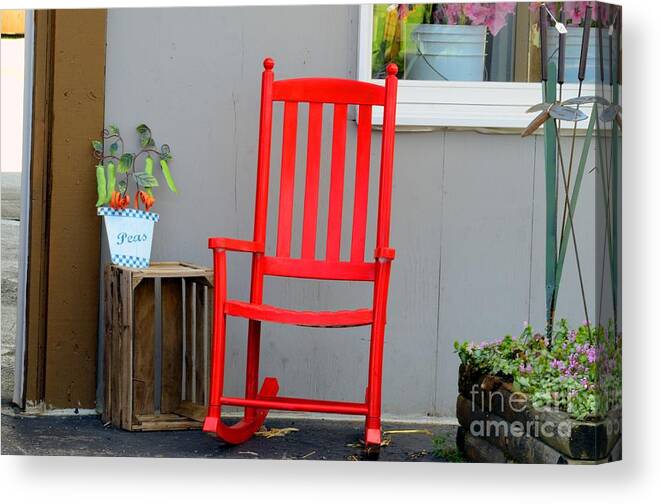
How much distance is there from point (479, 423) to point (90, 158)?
1.53 meters

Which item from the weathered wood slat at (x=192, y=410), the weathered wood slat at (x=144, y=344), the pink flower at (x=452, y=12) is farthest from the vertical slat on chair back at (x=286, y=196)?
the pink flower at (x=452, y=12)

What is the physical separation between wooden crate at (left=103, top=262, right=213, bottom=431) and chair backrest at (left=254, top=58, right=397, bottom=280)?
0.29m

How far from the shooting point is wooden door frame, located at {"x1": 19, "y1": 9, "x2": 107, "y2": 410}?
3334 millimetres

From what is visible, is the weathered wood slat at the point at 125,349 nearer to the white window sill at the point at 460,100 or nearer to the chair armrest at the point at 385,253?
the chair armrest at the point at 385,253

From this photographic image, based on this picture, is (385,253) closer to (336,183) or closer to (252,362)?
(336,183)

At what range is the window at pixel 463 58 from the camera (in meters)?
3.40

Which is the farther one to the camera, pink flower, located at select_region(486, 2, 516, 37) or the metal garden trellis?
pink flower, located at select_region(486, 2, 516, 37)

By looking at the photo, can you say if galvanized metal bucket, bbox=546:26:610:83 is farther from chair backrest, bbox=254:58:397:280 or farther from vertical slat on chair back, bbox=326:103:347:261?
vertical slat on chair back, bbox=326:103:347:261

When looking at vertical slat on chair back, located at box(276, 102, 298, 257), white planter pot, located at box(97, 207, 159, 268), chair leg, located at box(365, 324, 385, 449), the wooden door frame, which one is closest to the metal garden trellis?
chair leg, located at box(365, 324, 385, 449)

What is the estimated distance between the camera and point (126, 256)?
3.20m

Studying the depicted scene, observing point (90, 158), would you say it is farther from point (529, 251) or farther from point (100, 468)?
point (529, 251)

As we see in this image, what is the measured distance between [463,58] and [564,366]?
3.85ft

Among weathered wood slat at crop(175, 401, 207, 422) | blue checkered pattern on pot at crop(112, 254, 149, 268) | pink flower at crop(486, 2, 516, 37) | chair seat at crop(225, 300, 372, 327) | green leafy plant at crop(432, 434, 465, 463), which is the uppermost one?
pink flower at crop(486, 2, 516, 37)

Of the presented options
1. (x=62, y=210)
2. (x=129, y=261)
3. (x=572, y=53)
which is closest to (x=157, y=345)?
(x=129, y=261)
